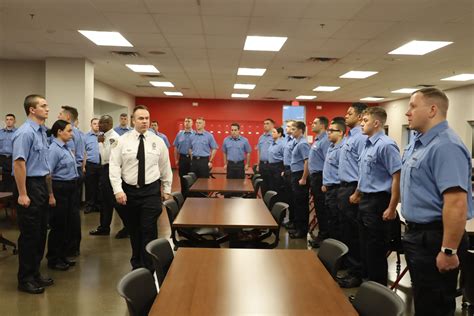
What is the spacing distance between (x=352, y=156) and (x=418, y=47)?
4210 mm

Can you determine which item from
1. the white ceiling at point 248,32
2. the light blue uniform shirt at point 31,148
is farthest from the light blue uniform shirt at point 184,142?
the light blue uniform shirt at point 31,148

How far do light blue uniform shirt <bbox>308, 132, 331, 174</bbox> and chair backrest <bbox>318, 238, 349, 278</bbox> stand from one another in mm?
3231

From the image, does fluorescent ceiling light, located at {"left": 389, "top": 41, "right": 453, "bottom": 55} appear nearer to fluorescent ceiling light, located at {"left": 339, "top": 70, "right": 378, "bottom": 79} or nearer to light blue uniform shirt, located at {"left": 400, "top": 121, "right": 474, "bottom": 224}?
fluorescent ceiling light, located at {"left": 339, "top": 70, "right": 378, "bottom": 79}

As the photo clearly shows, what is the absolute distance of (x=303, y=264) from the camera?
8.27 ft

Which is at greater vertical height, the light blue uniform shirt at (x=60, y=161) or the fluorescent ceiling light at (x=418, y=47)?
A: the fluorescent ceiling light at (x=418, y=47)

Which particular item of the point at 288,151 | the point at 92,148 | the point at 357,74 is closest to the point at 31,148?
the point at 92,148

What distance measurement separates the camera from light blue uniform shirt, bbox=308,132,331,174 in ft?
19.5

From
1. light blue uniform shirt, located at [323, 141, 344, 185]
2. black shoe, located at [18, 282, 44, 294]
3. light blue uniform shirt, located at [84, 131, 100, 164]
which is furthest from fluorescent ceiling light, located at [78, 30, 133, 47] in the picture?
black shoe, located at [18, 282, 44, 294]

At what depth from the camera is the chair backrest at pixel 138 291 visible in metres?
1.91

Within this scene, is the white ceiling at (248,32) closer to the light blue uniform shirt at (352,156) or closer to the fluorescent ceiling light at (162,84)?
the light blue uniform shirt at (352,156)

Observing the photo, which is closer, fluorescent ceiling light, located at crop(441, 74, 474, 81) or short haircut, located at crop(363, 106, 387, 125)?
short haircut, located at crop(363, 106, 387, 125)

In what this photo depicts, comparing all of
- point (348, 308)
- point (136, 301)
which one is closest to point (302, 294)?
point (348, 308)

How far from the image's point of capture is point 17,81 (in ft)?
31.4

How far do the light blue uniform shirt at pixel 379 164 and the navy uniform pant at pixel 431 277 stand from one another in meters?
1.18
